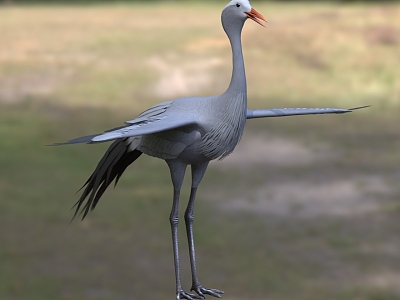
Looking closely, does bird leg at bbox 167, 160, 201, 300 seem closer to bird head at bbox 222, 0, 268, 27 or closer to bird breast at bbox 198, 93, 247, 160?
bird breast at bbox 198, 93, 247, 160

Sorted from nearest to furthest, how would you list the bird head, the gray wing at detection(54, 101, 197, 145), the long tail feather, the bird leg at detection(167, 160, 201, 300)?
the gray wing at detection(54, 101, 197, 145), the bird head, the bird leg at detection(167, 160, 201, 300), the long tail feather

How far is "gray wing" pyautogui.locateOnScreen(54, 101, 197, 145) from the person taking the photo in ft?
8.29

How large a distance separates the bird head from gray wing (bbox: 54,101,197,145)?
0.41m

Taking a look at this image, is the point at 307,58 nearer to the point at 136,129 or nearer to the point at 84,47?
the point at 84,47

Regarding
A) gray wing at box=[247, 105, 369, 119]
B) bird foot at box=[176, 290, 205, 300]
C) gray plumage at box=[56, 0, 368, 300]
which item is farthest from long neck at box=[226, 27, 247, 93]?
bird foot at box=[176, 290, 205, 300]

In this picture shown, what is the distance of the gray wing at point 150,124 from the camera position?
2.53 metres

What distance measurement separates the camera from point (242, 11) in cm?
283

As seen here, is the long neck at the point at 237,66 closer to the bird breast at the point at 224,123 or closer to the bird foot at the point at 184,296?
the bird breast at the point at 224,123

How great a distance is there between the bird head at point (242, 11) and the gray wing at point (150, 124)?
411mm

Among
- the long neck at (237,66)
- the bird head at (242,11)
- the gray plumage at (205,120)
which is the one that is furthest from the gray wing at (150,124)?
the bird head at (242,11)

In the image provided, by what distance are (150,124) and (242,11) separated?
1.81ft

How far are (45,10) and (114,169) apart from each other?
62.5 feet

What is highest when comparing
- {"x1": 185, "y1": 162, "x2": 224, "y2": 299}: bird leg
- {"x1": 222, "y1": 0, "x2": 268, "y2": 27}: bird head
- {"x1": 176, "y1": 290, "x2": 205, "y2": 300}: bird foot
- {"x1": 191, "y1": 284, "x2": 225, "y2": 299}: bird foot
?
{"x1": 222, "y1": 0, "x2": 268, "y2": 27}: bird head

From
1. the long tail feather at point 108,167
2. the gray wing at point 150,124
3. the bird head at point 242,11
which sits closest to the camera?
the gray wing at point 150,124
